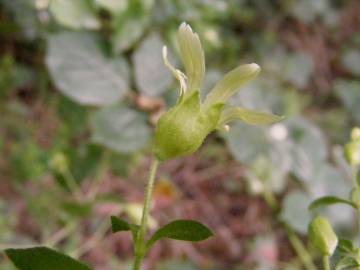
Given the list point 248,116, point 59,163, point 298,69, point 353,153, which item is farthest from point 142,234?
point 298,69

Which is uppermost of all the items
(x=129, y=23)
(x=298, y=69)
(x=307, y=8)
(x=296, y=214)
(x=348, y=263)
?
(x=307, y=8)

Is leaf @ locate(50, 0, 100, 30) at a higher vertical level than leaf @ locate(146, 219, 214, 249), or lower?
higher

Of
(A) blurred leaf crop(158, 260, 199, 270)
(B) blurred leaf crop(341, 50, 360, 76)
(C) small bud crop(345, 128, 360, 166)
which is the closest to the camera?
(C) small bud crop(345, 128, 360, 166)

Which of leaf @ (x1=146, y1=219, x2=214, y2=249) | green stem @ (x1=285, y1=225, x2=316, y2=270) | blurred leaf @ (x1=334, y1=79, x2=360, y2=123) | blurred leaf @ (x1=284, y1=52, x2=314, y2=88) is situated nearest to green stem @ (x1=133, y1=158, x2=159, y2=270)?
leaf @ (x1=146, y1=219, x2=214, y2=249)

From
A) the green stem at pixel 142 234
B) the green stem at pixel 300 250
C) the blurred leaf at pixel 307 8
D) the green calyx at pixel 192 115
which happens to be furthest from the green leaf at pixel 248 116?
the blurred leaf at pixel 307 8

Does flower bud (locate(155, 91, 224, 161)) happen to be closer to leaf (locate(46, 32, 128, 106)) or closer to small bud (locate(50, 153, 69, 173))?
leaf (locate(46, 32, 128, 106))

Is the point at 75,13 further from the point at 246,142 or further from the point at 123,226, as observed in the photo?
the point at 123,226

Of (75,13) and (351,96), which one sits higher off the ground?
(351,96)

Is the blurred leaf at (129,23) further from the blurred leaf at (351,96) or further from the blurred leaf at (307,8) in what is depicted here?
the blurred leaf at (307,8)
